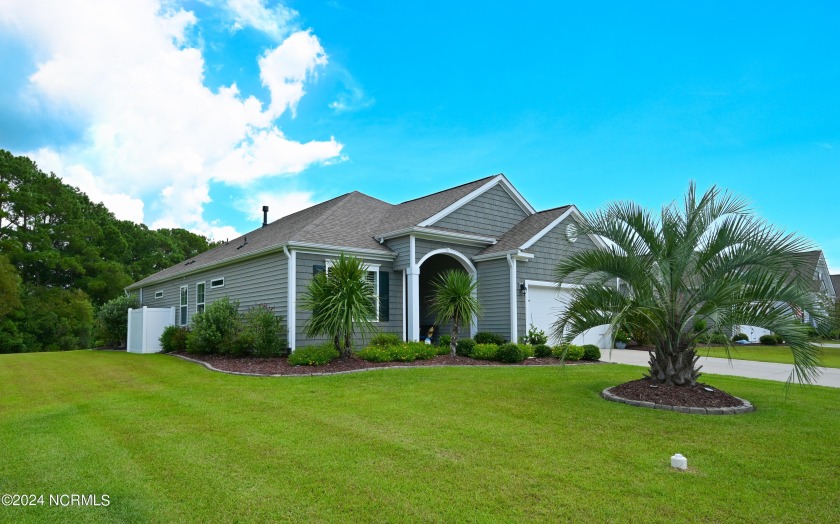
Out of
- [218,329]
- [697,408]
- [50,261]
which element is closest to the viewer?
[697,408]

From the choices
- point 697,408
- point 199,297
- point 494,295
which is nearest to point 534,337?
point 494,295

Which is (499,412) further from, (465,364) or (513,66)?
(513,66)

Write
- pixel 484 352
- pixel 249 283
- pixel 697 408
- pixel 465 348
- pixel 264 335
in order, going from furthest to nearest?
pixel 249 283 → pixel 465 348 → pixel 484 352 → pixel 264 335 → pixel 697 408

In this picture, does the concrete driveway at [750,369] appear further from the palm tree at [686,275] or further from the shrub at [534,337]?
the shrub at [534,337]

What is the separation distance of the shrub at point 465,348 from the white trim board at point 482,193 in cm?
359

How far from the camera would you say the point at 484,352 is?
12953mm

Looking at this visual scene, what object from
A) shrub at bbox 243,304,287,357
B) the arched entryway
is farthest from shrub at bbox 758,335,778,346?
shrub at bbox 243,304,287,357

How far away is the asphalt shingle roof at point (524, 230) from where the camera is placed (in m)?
15.5

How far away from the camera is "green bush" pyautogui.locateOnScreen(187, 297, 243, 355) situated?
1366cm

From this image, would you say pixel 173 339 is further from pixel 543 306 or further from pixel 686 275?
pixel 686 275

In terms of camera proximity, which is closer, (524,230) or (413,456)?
(413,456)

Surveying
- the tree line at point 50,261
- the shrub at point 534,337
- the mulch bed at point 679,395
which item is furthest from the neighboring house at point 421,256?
the tree line at point 50,261

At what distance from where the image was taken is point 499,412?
6.91m

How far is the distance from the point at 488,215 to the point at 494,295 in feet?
9.53
